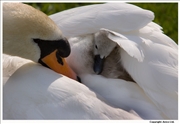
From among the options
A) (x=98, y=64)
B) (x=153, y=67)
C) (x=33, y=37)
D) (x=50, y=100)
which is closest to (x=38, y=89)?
(x=50, y=100)

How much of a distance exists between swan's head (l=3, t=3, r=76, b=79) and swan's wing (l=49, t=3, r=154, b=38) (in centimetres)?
19

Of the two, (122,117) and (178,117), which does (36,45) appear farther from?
(178,117)

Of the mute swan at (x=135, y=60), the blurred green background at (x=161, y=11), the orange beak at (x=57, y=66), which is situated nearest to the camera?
the mute swan at (x=135, y=60)

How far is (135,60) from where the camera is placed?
6.45ft

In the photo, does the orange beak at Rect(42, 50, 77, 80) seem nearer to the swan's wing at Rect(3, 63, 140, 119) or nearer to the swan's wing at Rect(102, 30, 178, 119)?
the swan's wing at Rect(3, 63, 140, 119)

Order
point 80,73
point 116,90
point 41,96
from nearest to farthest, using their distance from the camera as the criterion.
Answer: point 41,96 < point 116,90 < point 80,73

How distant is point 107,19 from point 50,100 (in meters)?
0.54

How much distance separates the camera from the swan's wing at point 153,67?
6.20 ft

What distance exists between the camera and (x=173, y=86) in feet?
6.15

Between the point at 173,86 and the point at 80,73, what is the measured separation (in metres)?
0.48

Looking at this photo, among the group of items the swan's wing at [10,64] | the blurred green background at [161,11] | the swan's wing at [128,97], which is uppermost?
the swan's wing at [10,64]

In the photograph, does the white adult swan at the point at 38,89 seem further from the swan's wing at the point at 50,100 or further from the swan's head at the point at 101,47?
the swan's head at the point at 101,47

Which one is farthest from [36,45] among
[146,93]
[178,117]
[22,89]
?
[178,117]

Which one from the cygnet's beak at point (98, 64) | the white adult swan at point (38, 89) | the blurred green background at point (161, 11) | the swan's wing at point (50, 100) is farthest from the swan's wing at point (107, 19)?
the blurred green background at point (161, 11)
